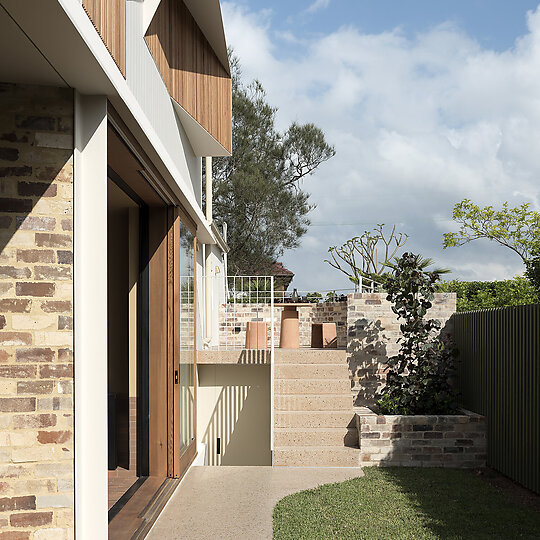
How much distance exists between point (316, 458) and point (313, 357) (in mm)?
1876

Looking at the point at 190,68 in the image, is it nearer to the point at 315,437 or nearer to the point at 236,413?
the point at 315,437

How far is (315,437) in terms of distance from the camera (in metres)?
7.95

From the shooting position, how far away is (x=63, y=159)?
3.21 m

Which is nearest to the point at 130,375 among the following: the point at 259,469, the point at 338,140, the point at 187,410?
the point at 187,410

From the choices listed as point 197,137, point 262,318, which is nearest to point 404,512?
point 197,137

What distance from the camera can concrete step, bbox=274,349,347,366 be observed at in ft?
30.1

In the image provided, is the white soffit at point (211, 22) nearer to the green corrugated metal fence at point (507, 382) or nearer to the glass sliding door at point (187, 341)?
the glass sliding door at point (187, 341)

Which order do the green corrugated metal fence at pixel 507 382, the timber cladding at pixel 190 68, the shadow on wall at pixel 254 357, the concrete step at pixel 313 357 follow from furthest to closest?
the shadow on wall at pixel 254 357, the concrete step at pixel 313 357, the green corrugated metal fence at pixel 507 382, the timber cladding at pixel 190 68

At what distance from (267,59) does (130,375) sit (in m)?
16.6

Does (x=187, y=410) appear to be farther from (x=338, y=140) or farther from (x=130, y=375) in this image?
(x=338, y=140)

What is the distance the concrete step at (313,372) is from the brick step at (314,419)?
27.2 inches

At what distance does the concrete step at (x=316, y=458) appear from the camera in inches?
299

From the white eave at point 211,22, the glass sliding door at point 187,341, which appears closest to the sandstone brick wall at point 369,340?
the glass sliding door at point 187,341

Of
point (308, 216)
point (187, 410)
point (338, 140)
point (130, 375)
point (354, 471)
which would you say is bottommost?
point (354, 471)
